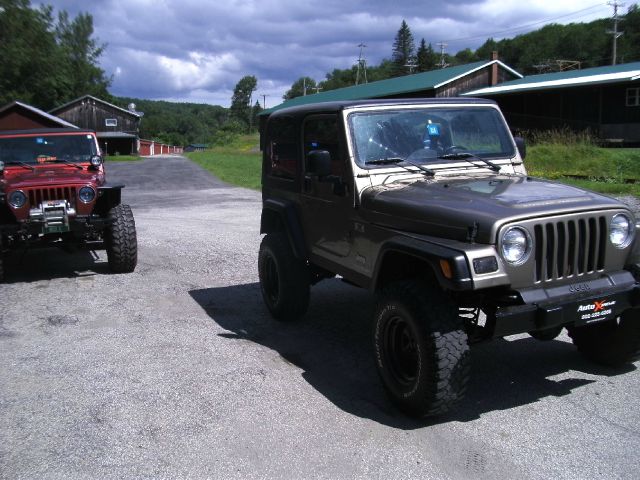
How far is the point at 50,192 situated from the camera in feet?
25.8

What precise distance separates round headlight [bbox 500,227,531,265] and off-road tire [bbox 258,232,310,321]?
2.61m

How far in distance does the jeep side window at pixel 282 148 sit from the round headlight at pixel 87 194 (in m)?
2.93

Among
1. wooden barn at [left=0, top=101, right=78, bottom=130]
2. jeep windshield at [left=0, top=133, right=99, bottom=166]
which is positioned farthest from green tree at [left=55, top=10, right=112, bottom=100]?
jeep windshield at [left=0, top=133, right=99, bottom=166]

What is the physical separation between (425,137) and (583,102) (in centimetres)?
3178

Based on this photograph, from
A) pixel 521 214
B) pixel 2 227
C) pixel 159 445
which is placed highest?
pixel 521 214

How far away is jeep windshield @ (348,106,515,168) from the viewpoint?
4.70 meters

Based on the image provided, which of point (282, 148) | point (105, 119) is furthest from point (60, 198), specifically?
point (105, 119)

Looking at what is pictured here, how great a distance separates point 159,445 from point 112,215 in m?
5.23

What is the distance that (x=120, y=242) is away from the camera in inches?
321

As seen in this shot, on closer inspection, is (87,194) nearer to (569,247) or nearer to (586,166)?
(569,247)

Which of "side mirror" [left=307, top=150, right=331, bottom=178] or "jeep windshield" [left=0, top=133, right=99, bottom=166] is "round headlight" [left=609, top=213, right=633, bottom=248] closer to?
"side mirror" [left=307, top=150, right=331, bottom=178]

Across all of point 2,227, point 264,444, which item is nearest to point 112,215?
point 2,227

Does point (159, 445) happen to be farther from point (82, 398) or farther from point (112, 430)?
point (82, 398)

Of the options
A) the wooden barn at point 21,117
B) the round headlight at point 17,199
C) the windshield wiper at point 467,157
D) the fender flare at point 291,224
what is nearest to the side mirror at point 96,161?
the round headlight at point 17,199
